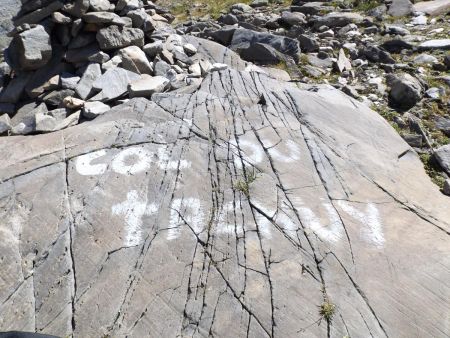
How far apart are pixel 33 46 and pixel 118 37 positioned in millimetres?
1407

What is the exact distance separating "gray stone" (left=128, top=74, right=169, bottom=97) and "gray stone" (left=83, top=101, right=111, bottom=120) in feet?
1.57

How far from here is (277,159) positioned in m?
5.09

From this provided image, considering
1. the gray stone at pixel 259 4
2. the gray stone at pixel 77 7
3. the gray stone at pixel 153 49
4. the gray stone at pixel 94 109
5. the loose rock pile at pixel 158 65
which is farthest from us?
the gray stone at pixel 259 4

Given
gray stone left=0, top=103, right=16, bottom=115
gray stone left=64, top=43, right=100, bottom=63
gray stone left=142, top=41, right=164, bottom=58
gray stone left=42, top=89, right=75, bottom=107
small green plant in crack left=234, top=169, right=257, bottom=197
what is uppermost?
small green plant in crack left=234, top=169, right=257, bottom=197

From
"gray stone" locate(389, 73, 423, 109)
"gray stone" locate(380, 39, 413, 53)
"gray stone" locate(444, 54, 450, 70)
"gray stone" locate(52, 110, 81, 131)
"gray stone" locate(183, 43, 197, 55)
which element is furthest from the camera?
"gray stone" locate(380, 39, 413, 53)

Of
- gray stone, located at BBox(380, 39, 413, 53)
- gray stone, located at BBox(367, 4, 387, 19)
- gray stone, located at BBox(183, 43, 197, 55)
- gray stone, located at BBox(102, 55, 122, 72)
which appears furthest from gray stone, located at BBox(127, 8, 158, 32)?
gray stone, located at BBox(367, 4, 387, 19)

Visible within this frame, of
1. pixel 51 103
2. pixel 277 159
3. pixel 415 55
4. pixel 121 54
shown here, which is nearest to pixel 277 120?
pixel 277 159

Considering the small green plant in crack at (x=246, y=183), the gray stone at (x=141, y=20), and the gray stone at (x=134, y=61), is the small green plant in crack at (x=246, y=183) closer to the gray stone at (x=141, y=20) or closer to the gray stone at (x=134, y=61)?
the gray stone at (x=134, y=61)

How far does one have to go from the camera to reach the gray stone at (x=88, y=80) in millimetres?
6648

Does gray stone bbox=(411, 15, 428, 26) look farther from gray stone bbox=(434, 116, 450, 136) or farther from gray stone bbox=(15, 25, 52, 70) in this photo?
gray stone bbox=(15, 25, 52, 70)

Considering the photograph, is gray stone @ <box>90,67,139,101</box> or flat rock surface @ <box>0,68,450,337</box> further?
gray stone @ <box>90,67,139,101</box>

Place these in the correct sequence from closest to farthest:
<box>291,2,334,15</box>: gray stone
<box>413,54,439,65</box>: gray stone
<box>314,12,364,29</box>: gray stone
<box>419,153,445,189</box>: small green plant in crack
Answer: <box>419,153,445,189</box>: small green plant in crack → <box>413,54,439,65</box>: gray stone → <box>314,12,364,29</box>: gray stone → <box>291,2,334,15</box>: gray stone

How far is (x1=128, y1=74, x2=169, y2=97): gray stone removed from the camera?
6363mm

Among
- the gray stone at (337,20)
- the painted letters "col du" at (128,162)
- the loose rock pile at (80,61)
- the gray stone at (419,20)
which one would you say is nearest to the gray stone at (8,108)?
the loose rock pile at (80,61)
